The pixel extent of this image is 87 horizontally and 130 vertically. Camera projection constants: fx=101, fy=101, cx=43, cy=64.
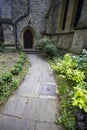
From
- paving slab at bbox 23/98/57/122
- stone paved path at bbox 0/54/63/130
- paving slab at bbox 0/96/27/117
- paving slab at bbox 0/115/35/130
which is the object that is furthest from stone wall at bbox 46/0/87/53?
paving slab at bbox 0/115/35/130

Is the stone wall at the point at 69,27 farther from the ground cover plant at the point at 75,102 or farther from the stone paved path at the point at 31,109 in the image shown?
the stone paved path at the point at 31,109

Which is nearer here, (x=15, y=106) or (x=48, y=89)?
(x=15, y=106)

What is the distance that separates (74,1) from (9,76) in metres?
7.06

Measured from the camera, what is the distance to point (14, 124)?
194cm

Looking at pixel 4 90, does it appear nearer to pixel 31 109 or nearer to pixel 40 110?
pixel 31 109

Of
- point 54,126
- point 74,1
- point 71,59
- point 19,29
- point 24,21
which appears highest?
point 74,1

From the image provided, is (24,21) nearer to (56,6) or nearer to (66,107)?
(56,6)

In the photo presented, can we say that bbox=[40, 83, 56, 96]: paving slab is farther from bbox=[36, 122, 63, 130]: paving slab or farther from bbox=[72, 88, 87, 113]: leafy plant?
bbox=[72, 88, 87, 113]: leafy plant

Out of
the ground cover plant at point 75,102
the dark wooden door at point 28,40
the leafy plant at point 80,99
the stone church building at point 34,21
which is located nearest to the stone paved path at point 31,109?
the ground cover plant at point 75,102

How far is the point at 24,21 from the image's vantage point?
32.7 ft

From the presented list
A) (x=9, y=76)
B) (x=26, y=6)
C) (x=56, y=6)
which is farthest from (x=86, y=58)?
(x=26, y=6)

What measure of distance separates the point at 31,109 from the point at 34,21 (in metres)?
9.57

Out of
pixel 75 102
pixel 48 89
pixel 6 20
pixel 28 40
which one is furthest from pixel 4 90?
pixel 28 40

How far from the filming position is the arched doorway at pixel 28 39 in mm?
10811
